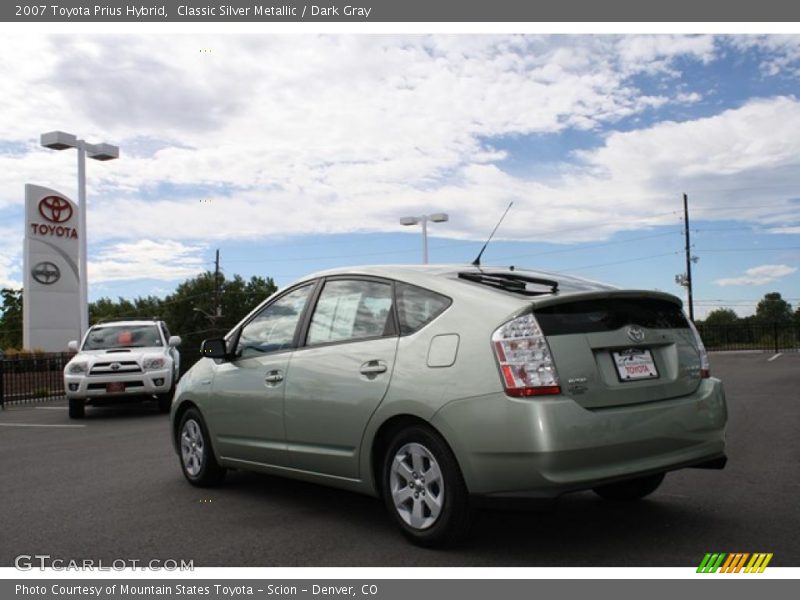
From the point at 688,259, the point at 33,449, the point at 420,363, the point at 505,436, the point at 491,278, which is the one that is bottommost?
the point at 33,449

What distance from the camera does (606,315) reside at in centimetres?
449

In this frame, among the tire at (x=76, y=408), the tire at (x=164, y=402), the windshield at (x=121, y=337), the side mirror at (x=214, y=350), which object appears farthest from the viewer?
the windshield at (x=121, y=337)

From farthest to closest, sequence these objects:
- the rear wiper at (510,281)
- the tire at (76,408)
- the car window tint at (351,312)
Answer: the tire at (76,408), the car window tint at (351,312), the rear wiper at (510,281)

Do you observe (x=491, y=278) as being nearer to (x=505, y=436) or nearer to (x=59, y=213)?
(x=505, y=436)

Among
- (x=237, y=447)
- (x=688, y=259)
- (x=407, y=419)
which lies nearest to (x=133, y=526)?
(x=237, y=447)

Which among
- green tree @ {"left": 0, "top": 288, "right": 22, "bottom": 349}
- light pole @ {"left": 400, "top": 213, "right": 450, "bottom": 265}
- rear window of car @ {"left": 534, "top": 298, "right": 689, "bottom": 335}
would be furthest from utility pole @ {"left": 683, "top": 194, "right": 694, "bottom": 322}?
green tree @ {"left": 0, "top": 288, "right": 22, "bottom": 349}

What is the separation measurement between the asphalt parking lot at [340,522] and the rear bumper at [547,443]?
0.25 metres

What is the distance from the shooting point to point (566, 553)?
14.2 feet

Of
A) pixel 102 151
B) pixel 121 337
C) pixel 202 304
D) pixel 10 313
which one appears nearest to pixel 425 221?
pixel 102 151

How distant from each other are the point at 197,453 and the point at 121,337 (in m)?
9.38

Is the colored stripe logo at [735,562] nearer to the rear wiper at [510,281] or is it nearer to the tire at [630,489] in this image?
the tire at [630,489]

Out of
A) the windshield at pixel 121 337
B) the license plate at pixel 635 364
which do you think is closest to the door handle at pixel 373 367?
the license plate at pixel 635 364

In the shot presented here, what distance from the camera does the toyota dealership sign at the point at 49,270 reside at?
125 ft

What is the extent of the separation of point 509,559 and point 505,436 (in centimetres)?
70
